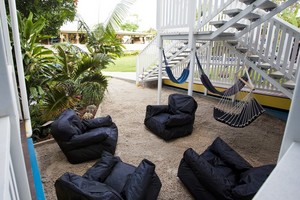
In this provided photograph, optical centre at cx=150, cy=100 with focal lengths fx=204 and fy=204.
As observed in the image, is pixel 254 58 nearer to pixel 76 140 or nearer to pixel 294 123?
pixel 76 140

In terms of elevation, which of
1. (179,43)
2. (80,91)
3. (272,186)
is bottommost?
(80,91)

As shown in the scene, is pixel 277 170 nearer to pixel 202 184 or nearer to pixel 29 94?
pixel 202 184

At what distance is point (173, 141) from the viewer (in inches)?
134

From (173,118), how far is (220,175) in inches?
57.4

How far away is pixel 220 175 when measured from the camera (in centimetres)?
198

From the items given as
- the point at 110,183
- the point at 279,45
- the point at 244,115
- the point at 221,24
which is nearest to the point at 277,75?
the point at 279,45

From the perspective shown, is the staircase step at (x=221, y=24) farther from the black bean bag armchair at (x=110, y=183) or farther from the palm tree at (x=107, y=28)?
the palm tree at (x=107, y=28)

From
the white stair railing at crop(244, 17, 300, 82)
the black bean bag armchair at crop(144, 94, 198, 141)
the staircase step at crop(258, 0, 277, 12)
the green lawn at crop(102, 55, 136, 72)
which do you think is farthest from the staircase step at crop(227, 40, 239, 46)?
the green lawn at crop(102, 55, 136, 72)

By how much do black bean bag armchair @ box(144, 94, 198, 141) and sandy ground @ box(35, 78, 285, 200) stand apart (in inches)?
4.7

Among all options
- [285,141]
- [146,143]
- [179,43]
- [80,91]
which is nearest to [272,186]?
[285,141]

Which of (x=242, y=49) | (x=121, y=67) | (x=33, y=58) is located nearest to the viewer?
(x=33, y=58)

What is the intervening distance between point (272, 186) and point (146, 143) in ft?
9.45

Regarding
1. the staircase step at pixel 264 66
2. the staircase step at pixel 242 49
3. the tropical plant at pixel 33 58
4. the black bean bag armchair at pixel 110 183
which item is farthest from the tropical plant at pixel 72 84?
the staircase step at pixel 264 66

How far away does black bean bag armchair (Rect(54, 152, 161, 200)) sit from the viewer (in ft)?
5.26
